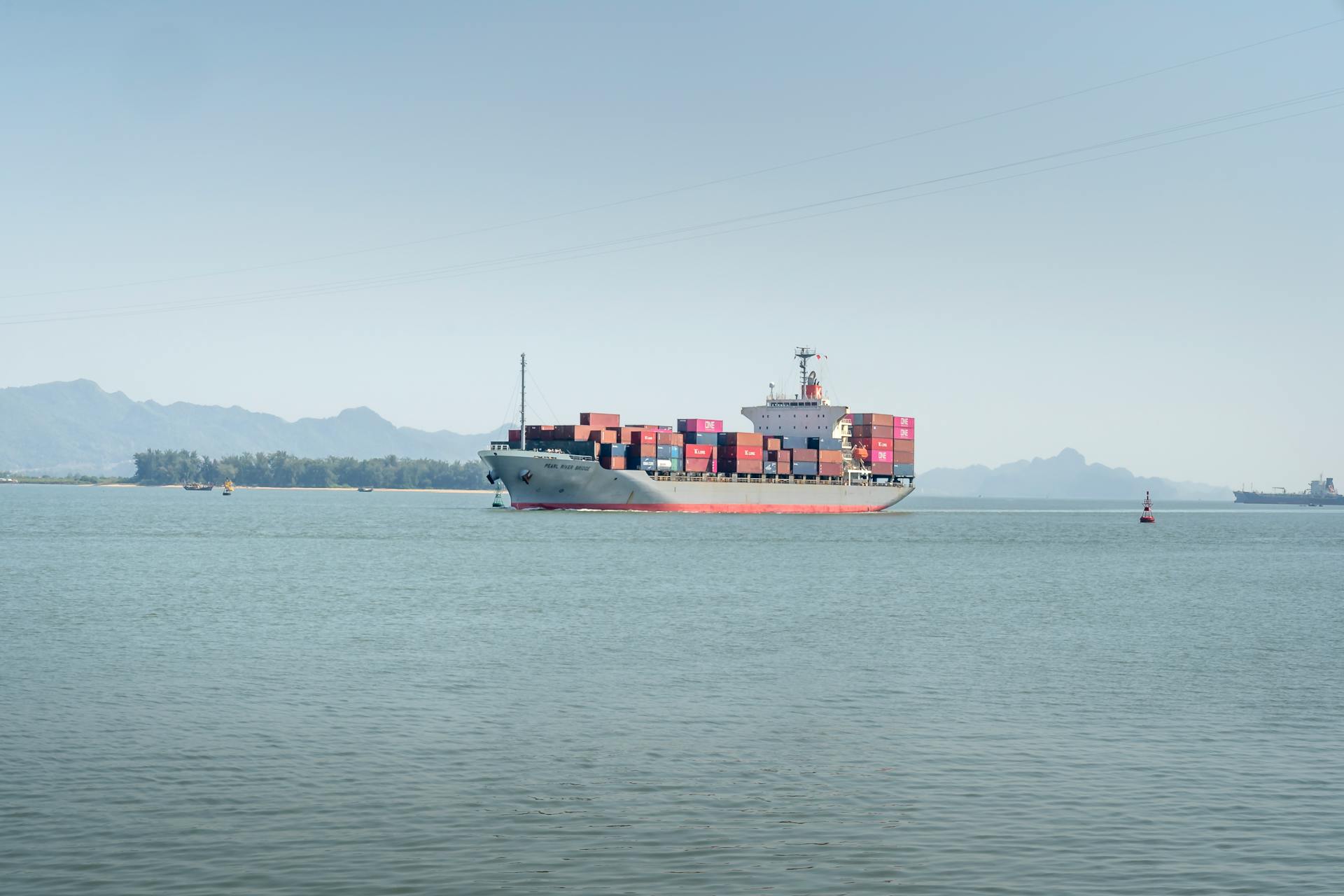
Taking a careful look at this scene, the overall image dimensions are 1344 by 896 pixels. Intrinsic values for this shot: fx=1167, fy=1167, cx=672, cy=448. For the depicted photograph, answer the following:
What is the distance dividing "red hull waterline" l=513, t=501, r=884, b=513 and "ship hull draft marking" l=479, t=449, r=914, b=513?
8 cm

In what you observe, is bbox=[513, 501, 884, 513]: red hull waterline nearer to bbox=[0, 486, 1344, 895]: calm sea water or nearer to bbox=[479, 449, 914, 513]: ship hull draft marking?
bbox=[479, 449, 914, 513]: ship hull draft marking

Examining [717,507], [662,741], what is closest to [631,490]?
[717,507]

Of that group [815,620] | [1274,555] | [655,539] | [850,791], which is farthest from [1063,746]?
[1274,555]

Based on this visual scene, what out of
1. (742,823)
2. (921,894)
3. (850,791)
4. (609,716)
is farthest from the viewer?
(609,716)

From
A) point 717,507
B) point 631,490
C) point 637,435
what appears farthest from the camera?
point 717,507

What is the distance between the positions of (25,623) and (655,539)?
59849 mm

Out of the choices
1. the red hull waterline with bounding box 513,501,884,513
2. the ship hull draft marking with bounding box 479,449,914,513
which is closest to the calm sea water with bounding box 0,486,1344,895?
the ship hull draft marking with bounding box 479,449,914,513

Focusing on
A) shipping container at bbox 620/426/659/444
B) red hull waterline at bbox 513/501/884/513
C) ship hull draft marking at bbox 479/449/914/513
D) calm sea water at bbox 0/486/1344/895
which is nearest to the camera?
calm sea water at bbox 0/486/1344/895

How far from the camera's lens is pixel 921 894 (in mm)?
13789

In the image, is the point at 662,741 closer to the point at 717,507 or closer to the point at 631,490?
the point at 631,490

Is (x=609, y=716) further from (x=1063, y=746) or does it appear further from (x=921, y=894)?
(x=921, y=894)

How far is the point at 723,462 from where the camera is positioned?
486 feet

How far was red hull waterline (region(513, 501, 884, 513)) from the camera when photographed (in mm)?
139375

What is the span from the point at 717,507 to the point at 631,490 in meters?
13.4
